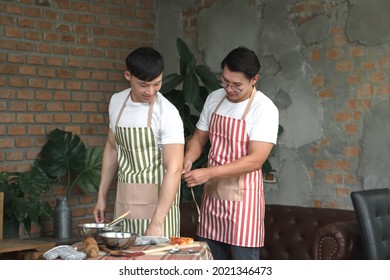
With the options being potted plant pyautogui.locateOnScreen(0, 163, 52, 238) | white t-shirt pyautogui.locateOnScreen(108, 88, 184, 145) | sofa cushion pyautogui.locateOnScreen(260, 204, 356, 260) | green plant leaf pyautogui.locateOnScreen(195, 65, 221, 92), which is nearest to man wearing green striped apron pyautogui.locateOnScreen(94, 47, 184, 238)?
white t-shirt pyautogui.locateOnScreen(108, 88, 184, 145)

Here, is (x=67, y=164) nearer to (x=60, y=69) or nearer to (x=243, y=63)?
(x=60, y=69)

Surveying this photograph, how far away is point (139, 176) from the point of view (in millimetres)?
3232

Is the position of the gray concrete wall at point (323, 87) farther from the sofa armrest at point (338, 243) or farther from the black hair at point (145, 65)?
the black hair at point (145, 65)

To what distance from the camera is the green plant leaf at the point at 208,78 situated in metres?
5.13

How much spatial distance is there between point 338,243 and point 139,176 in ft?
4.17

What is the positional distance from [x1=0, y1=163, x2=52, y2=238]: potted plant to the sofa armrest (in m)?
1.93

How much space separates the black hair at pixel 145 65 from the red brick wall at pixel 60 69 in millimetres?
2357

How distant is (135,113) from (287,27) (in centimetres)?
214

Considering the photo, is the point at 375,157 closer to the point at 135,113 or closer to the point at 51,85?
the point at 135,113

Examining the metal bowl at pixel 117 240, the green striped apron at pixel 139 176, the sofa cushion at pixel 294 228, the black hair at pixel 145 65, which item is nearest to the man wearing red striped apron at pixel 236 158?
the green striped apron at pixel 139 176

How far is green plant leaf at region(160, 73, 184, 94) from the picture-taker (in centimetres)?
512

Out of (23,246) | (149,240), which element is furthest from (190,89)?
(149,240)

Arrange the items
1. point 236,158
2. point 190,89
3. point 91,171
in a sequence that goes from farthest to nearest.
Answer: point 91,171 < point 190,89 < point 236,158

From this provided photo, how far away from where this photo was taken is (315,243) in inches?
157
